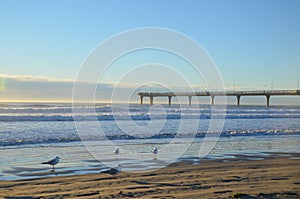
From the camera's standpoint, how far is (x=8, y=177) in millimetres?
7953

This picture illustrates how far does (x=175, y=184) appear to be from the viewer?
284 inches

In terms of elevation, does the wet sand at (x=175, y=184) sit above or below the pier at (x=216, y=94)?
below

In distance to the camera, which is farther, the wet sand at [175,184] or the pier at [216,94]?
the pier at [216,94]

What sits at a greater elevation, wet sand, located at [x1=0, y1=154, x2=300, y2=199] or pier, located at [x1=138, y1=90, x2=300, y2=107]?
pier, located at [x1=138, y1=90, x2=300, y2=107]

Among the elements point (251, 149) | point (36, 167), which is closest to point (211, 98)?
point (251, 149)

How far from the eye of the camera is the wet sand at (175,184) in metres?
6.38

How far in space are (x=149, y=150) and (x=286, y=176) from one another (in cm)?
593

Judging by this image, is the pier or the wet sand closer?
the wet sand

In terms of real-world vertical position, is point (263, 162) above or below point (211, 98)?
below

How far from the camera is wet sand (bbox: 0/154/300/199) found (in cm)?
638

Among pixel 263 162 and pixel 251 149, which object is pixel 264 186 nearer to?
pixel 263 162

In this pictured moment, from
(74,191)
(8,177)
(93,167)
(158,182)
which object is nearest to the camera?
(74,191)

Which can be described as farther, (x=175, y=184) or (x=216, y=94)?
(x=216, y=94)

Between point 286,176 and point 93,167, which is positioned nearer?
point 286,176
